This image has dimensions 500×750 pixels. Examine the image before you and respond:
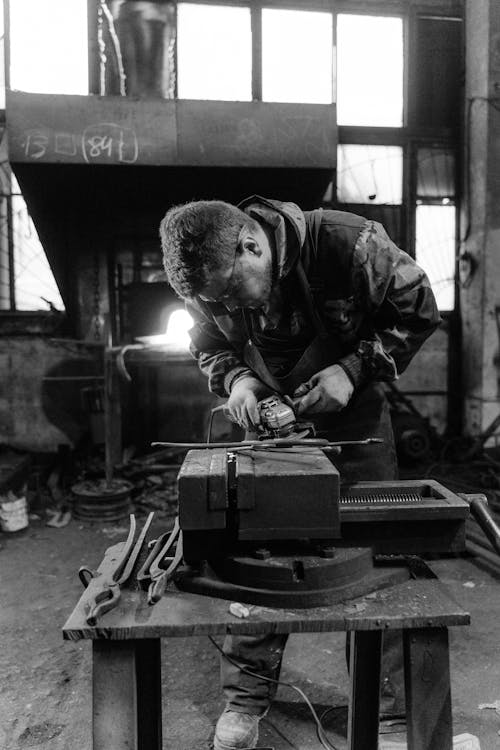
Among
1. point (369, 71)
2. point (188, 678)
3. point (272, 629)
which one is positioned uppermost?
point (369, 71)

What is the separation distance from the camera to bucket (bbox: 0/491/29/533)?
11.9 feet

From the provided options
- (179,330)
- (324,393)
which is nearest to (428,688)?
(324,393)

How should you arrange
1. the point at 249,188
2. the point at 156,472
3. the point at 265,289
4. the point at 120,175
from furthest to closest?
the point at 156,472
the point at 249,188
the point at 120,175
the point at 265,289

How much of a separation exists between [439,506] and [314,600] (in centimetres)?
28

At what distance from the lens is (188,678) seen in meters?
2.10

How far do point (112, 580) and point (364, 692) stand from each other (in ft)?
2.56

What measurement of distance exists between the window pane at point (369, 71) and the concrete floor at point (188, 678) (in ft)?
13.8

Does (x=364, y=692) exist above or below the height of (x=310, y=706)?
above

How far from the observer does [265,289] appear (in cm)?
140

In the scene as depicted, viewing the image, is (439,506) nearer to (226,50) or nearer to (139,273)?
(139,273)

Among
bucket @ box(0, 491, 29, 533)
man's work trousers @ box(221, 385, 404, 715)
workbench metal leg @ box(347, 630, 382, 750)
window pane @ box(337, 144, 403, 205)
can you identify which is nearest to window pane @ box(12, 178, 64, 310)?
bucket @ box(0, 491, 29, 533)

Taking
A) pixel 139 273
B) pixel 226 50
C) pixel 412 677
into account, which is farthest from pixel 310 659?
pixel 226 50

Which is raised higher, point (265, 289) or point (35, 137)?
point (35, 137)

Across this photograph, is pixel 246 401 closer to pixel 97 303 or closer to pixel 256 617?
pixel 256 617
